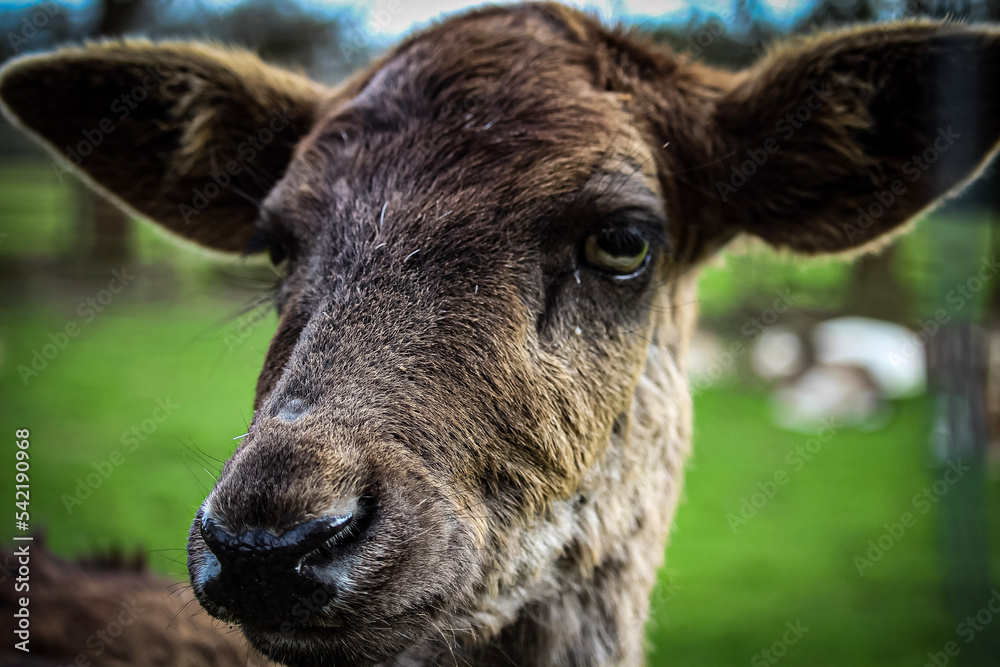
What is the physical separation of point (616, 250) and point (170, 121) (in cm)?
259

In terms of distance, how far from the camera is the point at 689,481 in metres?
10.5

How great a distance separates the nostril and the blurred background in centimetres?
85

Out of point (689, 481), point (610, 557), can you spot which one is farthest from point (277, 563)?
point (689, 481)

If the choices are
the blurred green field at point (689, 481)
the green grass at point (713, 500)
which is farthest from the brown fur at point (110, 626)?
the green grass at point (713, 500)

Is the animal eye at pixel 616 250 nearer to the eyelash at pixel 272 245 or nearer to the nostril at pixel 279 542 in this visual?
the eyelash at pixel 272 245

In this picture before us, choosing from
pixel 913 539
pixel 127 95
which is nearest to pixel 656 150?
pixel 127 95

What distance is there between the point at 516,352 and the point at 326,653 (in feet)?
3.75

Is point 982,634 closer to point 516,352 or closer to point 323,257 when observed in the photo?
point 516,352

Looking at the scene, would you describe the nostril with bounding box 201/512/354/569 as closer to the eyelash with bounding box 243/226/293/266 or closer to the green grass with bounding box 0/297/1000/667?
the eyelash with bounding box 243/226/293/266

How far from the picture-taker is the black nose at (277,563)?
1.78 meters

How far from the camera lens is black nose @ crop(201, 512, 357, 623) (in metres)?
1.78

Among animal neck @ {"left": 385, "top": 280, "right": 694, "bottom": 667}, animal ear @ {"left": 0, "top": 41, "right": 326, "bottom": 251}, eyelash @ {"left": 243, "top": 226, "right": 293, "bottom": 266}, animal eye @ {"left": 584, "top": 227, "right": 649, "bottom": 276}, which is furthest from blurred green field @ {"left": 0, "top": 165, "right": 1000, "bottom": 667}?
animal eye @ {"left": 584, "top": 227, "right": 649, "bottom": 276}

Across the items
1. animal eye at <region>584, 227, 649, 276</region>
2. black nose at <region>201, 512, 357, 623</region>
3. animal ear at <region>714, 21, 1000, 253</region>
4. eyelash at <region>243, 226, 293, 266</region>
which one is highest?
animal ear at <region>714, 21, 1000, 253</region>

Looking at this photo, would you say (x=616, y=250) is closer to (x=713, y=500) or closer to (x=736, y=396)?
(x=713, y=500)
